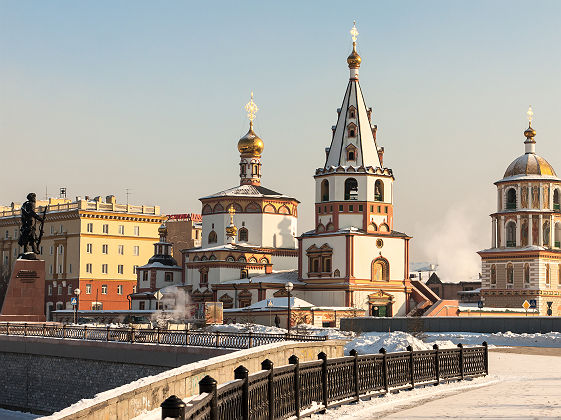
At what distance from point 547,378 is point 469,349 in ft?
7.44

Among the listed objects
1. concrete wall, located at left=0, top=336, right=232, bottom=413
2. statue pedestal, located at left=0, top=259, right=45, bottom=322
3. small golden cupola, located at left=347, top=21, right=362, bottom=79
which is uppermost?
small golden cupola, located at left=347, top=21, right=362, bottom=79

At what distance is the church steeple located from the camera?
7706 centimetres

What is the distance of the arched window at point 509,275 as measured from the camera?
272 ft

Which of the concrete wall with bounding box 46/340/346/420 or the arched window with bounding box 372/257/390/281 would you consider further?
the arched window with bounding box 372/257/390/281

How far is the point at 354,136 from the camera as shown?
77.3 metres

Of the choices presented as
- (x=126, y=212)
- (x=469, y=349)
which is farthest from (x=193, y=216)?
(x=469, y=349)

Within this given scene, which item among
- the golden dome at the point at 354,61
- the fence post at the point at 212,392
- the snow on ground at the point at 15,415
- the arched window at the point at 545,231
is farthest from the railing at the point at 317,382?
the arched window at the point at 545,231

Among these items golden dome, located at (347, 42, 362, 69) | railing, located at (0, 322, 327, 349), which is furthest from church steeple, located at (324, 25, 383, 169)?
railing, located at (0, 322, 327, 349)

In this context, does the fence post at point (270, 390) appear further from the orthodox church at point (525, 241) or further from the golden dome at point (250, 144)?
the golden dome at point (250, 144)

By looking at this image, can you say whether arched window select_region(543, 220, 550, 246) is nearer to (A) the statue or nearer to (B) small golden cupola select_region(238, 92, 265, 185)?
(B) small golden cupola select_region(238, 92, 265, 185)

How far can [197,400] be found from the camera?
11.0m

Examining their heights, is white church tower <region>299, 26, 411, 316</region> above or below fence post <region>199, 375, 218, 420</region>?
above

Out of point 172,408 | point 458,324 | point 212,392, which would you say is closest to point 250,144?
point 458,324

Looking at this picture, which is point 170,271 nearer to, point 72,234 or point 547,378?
point 72,234
